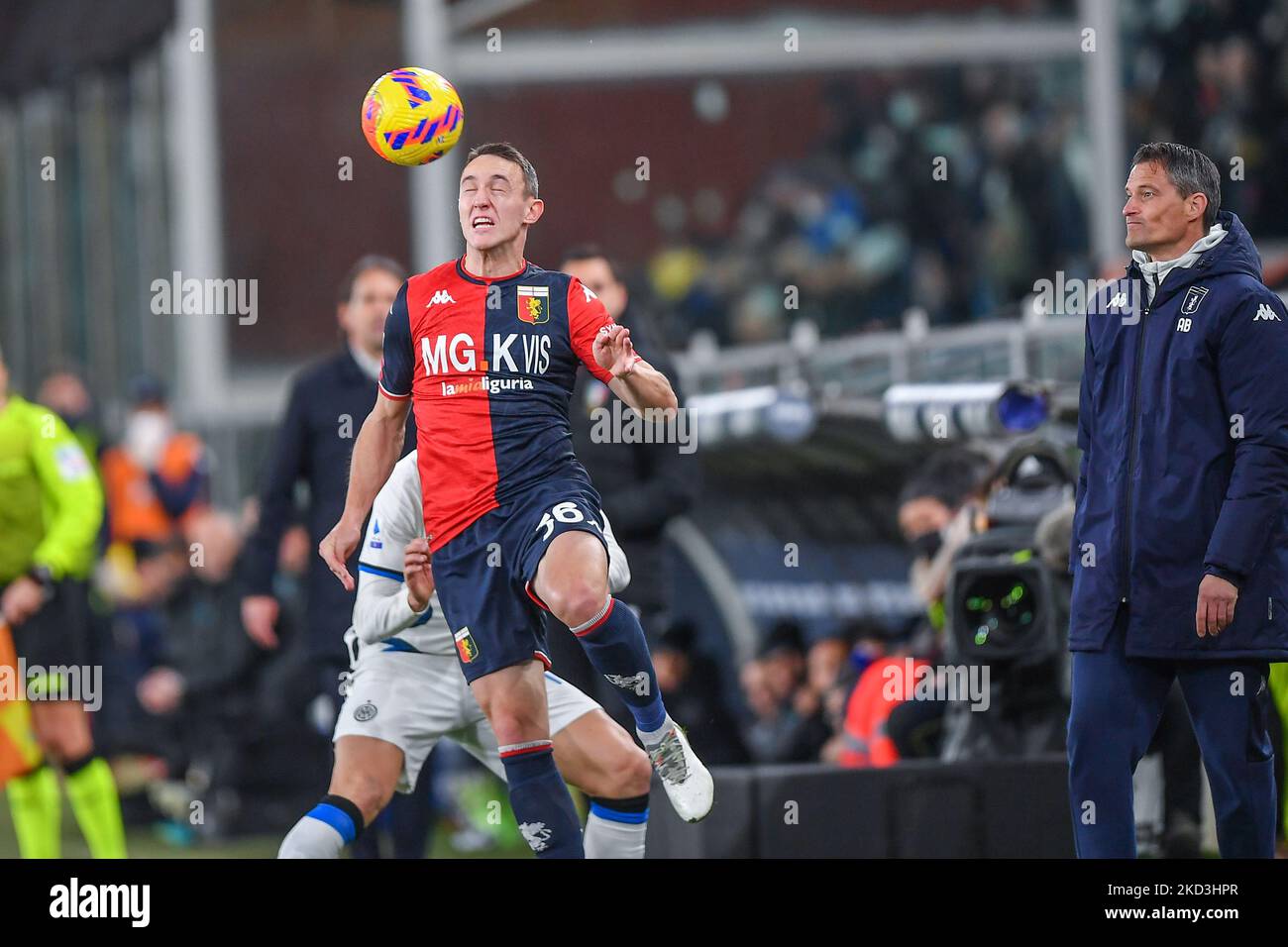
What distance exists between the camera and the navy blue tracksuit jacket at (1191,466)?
501 centimetres

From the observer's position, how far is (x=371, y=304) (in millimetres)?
6430

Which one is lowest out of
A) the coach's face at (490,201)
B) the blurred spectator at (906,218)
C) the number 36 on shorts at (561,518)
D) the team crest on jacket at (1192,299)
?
the number 36 on shorts at (561,518)

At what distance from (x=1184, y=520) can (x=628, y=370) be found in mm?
1331

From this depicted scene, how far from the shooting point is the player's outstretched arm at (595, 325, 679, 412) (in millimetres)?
4887

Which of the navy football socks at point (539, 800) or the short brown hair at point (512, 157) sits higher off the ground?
the short brown hair at point (512, 157)

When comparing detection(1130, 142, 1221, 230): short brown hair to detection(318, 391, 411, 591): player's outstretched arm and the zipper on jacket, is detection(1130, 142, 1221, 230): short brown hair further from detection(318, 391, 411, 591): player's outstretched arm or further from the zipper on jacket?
detection(318, 391, 411, 591): player's outstretched arm

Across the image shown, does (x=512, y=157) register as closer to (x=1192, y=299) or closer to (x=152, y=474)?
(x=1192, y=299)

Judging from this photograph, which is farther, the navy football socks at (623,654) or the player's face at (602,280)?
the player's face at (602,280)

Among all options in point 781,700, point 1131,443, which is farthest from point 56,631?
point 1131,443

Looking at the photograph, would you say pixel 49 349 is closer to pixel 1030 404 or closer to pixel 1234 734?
pixel 1030 404

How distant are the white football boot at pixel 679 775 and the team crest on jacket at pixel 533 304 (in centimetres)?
102

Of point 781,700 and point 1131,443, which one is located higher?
point 1131,443

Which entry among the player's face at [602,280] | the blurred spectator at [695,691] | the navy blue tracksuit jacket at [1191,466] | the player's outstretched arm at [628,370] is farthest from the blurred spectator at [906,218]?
the player's outstretched arm at [628,370]

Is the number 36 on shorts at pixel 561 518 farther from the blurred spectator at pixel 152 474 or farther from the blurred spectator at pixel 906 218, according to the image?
the blurred spectator at pixel 906 218
